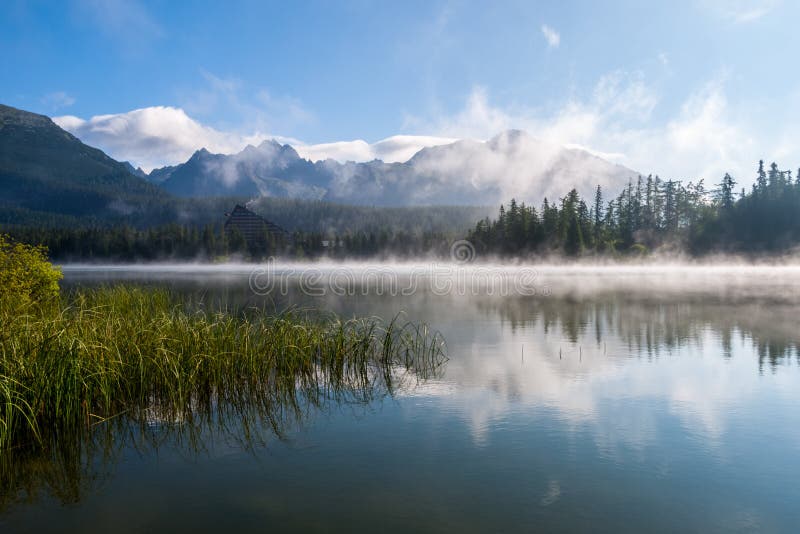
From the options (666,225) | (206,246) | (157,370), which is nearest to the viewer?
(157,370)

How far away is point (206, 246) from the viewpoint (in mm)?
155625

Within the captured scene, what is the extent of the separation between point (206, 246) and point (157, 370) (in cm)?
15232

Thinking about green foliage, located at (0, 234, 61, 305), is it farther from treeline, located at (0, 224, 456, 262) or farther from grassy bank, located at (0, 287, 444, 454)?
treeline, located at (0, 224, 456, 262)

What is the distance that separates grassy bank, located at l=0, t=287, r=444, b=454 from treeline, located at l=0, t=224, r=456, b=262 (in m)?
129

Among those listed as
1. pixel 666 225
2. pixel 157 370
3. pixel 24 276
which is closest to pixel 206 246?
pixel 666 225

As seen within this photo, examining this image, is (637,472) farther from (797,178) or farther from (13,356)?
(797,178)

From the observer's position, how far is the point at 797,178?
105438mm

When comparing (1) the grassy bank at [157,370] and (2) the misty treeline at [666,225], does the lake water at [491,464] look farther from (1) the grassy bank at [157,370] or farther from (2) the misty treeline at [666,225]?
(2) the misty treeline at [666,225]

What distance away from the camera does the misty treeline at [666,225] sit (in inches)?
4006

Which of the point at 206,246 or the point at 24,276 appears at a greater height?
the point at 206,246

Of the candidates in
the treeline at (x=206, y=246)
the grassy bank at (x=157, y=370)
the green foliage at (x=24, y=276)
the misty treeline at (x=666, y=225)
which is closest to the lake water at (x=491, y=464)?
the grassy bank at (x=157, y=370)

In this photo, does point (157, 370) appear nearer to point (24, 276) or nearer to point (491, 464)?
point (491, 464)

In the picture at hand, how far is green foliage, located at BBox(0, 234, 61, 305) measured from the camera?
16713 millimetres

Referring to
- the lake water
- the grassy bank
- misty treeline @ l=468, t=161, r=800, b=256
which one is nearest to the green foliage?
the grassy bank
